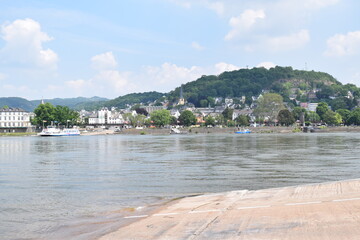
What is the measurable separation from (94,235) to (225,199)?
5.76 m

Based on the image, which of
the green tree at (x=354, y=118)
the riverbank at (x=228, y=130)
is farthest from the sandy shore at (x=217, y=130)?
the green tree at (x=354, y=118)

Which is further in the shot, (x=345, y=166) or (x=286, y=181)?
(x=345, y=166)

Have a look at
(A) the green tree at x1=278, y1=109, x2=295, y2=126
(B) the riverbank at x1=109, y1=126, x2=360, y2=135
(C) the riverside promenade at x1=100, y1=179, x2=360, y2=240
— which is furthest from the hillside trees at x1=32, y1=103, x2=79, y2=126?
(C) the riverside promenade at x1=100, y1=179, x2=360, y2=240

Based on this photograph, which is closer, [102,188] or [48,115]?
[102,188]

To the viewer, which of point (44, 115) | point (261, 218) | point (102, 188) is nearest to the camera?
point (261, 218)

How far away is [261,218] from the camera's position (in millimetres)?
12219

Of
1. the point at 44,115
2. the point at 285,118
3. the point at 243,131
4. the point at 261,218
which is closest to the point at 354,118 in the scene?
the point at 285,118

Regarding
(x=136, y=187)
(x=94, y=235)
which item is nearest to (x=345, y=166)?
(x=136, y=187)

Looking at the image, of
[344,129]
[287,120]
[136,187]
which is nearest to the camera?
[136,187]

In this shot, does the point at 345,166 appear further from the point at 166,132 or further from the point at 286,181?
the point at 166,132

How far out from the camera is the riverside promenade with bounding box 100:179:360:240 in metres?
10.6

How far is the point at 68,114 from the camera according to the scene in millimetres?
179125

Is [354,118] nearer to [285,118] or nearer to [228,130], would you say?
[285,118]

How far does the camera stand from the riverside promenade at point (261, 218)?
10.6 m
